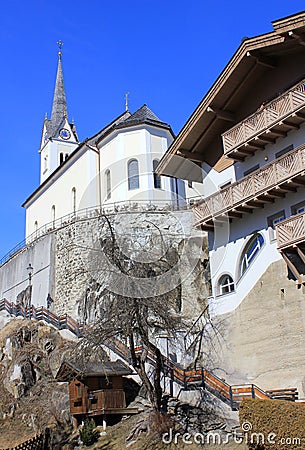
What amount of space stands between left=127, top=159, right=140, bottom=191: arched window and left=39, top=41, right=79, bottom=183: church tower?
2485 cm

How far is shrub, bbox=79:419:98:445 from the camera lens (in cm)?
1958

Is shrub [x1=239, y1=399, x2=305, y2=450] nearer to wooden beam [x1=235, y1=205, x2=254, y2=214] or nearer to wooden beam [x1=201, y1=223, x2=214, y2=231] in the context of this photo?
wooden beam [x1=235, y1=205, x2=254, y2=214]

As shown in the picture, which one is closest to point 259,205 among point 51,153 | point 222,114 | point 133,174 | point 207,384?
point 222,114

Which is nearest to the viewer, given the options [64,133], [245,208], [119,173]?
[245,208]

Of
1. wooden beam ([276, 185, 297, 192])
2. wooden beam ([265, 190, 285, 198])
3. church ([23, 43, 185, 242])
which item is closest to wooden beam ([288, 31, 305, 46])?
wooden beam ([276, 185, 297, 192])

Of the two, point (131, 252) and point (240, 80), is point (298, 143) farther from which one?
point (131, 252)

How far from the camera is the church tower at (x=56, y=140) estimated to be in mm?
65062

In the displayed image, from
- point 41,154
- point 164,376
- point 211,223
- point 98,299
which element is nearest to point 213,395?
point 164,376

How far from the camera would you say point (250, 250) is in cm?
2339

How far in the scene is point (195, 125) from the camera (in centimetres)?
2567

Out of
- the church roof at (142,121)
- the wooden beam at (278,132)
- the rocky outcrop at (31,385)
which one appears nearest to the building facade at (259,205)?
the wooden beam at (278,132)

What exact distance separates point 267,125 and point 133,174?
19671 mm

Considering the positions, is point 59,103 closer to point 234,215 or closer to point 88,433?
point 234,215

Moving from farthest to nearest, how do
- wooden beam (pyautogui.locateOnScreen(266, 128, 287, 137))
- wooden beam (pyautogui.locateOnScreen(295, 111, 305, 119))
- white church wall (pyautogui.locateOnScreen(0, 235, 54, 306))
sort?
white church wall (pyautogui.locateOnScreen(0, 235, 54, 306)) < wooden beam (pyautogui.locateOnScreen(266, 128, 287, 137)) < wooden beam (pyautogui.locateOnScreen(295, 111, 305, 119))
